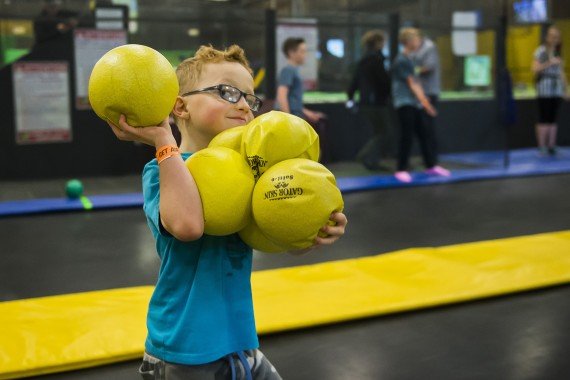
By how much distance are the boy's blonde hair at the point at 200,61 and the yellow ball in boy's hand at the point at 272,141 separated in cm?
22

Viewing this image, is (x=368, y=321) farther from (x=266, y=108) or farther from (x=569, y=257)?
(x=266, y=108)

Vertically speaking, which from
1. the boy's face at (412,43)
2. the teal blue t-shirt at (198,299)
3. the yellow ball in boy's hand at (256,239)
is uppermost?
the boy's face at (412,43)

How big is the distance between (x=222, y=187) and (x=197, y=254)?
0.69 feet

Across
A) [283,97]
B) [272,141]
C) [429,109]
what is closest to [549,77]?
[429,109]

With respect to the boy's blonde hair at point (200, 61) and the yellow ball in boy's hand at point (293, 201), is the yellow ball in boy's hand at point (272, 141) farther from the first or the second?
the boy's blonde hair at point (200, 61)

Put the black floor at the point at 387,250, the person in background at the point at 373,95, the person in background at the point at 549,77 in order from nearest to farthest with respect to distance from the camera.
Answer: the black floor at the point at 387,250 < the person in background at the point at 373,95 < the person in background at the point at 549,77

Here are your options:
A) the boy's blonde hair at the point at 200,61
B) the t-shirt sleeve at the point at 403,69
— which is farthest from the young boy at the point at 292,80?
the boy's blonde hair at the point at 200,61

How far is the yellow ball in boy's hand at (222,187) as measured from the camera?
1.42 metres

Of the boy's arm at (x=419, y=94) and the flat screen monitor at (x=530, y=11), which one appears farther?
the flat screen monitor at (x=530, y=11)

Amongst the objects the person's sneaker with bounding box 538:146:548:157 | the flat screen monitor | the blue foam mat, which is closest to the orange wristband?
the blue foam mat

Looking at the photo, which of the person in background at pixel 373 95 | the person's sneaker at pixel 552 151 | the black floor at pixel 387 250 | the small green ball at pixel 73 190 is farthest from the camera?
the person's sneaker at pixel 552 151

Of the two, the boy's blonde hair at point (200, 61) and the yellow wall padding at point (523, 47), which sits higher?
the yellow wall padding at point (523, 47)

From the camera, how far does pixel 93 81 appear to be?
4.72 feet

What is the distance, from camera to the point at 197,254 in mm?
1548
